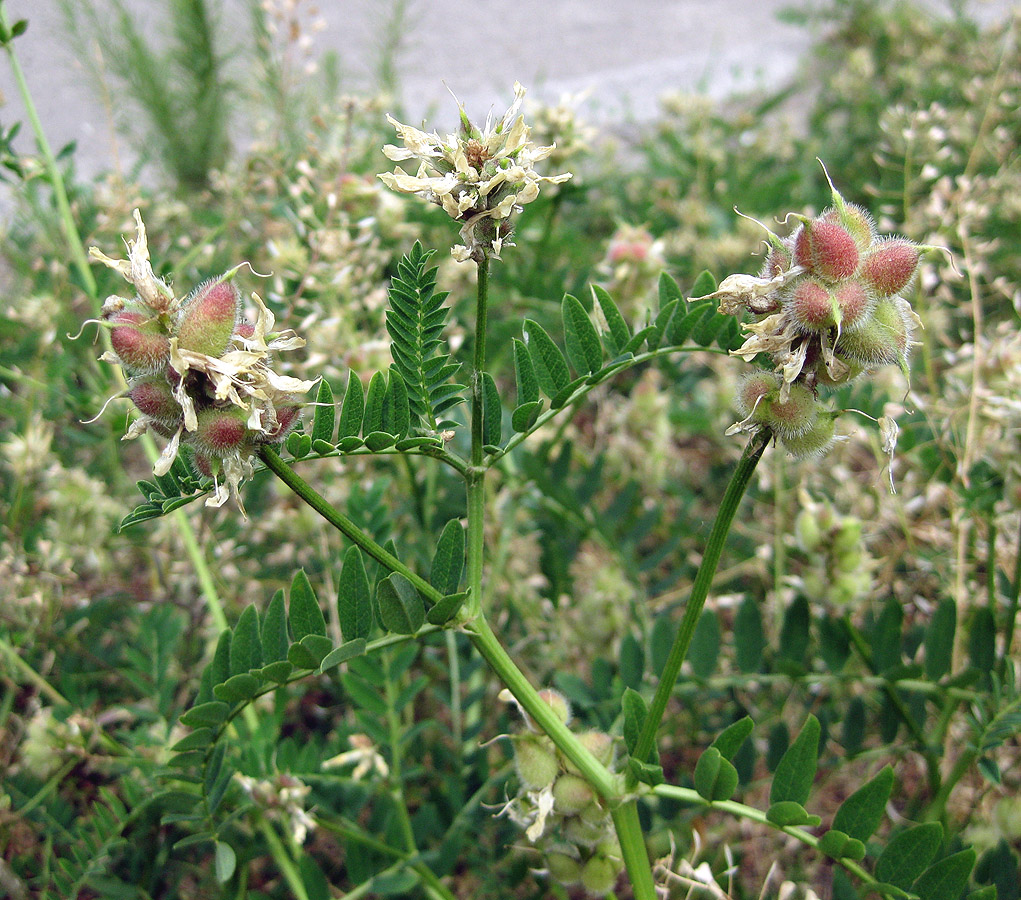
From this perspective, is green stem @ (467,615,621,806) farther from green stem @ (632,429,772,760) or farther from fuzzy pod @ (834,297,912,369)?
fuzzy pod @ (834,297,912,369)

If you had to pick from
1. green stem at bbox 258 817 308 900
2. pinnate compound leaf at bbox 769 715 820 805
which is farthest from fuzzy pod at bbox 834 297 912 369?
green stem at bbox 258 817 308 900

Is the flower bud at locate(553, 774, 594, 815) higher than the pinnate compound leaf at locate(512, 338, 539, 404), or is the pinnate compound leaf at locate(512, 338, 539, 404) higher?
the pinnate compound leaf at locate(512, 338, 539, 404)

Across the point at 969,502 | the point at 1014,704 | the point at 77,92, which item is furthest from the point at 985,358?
the point at 77,92

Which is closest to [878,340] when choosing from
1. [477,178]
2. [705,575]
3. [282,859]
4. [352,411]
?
[705,575]

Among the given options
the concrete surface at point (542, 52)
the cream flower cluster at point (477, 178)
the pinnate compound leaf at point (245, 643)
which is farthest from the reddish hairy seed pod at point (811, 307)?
the concrete surface at point (542, 52)

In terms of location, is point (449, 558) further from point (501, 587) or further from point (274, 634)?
point (501, 587)

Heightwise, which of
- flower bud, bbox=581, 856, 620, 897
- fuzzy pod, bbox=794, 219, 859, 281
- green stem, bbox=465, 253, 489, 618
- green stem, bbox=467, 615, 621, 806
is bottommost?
flower bud, bbox=581, 856, 620, 897
